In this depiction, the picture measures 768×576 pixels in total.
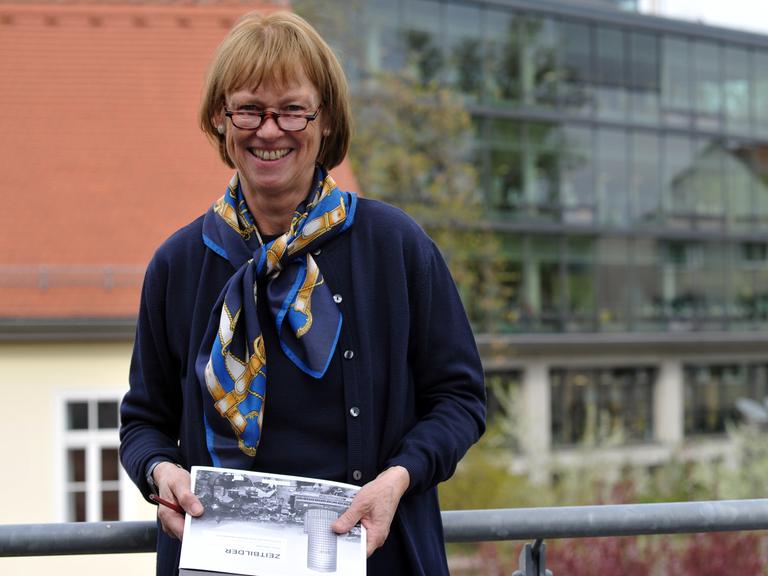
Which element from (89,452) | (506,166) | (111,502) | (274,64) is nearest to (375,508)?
(274,64)

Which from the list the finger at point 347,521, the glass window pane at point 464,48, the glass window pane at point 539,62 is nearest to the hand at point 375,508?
the finger at point 347,521

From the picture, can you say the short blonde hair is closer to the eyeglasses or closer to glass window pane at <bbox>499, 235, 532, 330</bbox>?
the eyeglasses

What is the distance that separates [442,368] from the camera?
221cm

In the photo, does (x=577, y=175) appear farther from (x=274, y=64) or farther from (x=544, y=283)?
(x=274, y=64)

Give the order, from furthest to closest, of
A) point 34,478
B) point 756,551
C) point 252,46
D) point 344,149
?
point 34,478, point 756,551, point 344,149, point 252,46

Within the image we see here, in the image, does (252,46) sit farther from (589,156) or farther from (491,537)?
(589,156)

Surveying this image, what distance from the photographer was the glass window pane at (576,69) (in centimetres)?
3700

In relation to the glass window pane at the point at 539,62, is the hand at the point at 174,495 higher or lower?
lower

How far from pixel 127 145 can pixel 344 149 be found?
1404 cm

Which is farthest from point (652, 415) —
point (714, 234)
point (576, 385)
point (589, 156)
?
point (589, 156)

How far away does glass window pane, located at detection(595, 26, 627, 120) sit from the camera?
37.8 m

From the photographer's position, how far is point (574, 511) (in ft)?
8.36

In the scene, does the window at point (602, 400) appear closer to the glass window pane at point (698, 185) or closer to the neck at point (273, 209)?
the glass window pane at point (698, 185)

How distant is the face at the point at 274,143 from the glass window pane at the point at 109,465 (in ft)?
40.7
